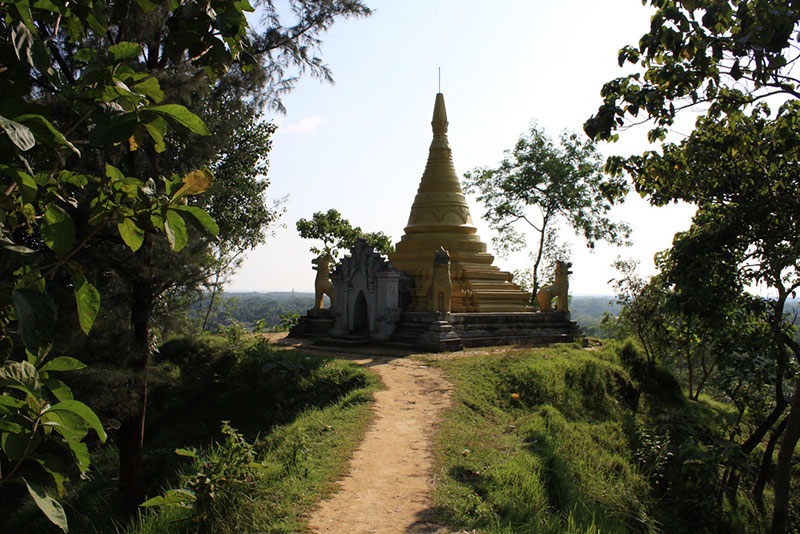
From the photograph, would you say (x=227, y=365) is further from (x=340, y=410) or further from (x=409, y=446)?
(x=409, y=446)

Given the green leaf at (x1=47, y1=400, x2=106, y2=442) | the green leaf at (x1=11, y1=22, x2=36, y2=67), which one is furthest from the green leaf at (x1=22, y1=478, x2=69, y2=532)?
the green leaf at (x1=11, y1=22, x2=36, y2=67)

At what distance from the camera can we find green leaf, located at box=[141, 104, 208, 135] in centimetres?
167

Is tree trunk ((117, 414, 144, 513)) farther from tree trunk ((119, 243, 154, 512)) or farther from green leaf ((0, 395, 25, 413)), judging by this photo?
green leaf ((0, 395, 25, 413))

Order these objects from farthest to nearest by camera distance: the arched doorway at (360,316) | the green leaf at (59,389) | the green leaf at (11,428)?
the arched doorway at (360,316)
the green leaf at (59,389)
the green leaf at (11,428)

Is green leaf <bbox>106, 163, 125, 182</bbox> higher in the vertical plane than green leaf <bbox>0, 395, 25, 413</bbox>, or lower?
higher

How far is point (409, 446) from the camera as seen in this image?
24.7 feet

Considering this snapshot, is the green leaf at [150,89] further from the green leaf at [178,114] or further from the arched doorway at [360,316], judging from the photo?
the arched doorway at [360,316]

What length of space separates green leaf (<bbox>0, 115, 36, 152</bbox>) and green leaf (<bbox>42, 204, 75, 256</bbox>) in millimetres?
349

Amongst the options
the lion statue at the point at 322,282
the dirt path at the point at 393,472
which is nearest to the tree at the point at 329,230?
the lion statue at the point at 322,282

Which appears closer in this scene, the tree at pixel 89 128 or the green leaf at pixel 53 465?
the tree at pixel 89 128

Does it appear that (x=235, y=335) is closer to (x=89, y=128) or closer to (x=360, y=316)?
(x=360, y=316)

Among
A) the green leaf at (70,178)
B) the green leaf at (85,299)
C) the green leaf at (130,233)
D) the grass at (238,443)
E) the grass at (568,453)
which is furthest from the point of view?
the grass at (568,453)

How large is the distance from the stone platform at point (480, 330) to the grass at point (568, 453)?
171 cm

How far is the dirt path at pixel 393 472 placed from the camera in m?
5.30
